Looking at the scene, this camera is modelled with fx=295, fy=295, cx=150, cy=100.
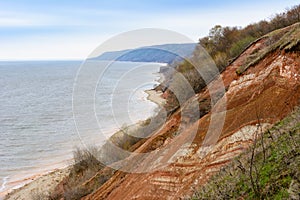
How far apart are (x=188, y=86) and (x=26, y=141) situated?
2572 cm

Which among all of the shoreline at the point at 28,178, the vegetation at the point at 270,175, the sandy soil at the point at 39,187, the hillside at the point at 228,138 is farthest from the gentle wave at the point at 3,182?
the vegetation at the point at 270,175

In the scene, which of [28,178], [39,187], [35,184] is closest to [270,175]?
[39,187]

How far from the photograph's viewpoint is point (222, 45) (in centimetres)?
4097

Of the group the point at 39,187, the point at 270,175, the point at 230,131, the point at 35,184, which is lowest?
the point at 39,187

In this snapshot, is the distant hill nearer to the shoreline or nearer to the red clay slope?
the red clay slope

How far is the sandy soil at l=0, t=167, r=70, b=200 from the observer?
25250 mm

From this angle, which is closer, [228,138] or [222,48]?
[228,138]

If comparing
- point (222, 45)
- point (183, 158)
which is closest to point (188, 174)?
point (183, 158)

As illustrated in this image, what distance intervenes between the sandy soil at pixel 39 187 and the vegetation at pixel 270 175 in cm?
1955

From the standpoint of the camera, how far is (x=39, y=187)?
1062 inches

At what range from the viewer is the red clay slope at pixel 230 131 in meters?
11.9

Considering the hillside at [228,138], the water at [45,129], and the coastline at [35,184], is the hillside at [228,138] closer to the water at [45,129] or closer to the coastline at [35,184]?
the water at [45,129]

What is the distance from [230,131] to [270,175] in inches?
245

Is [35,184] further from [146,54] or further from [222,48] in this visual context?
[222,48]
